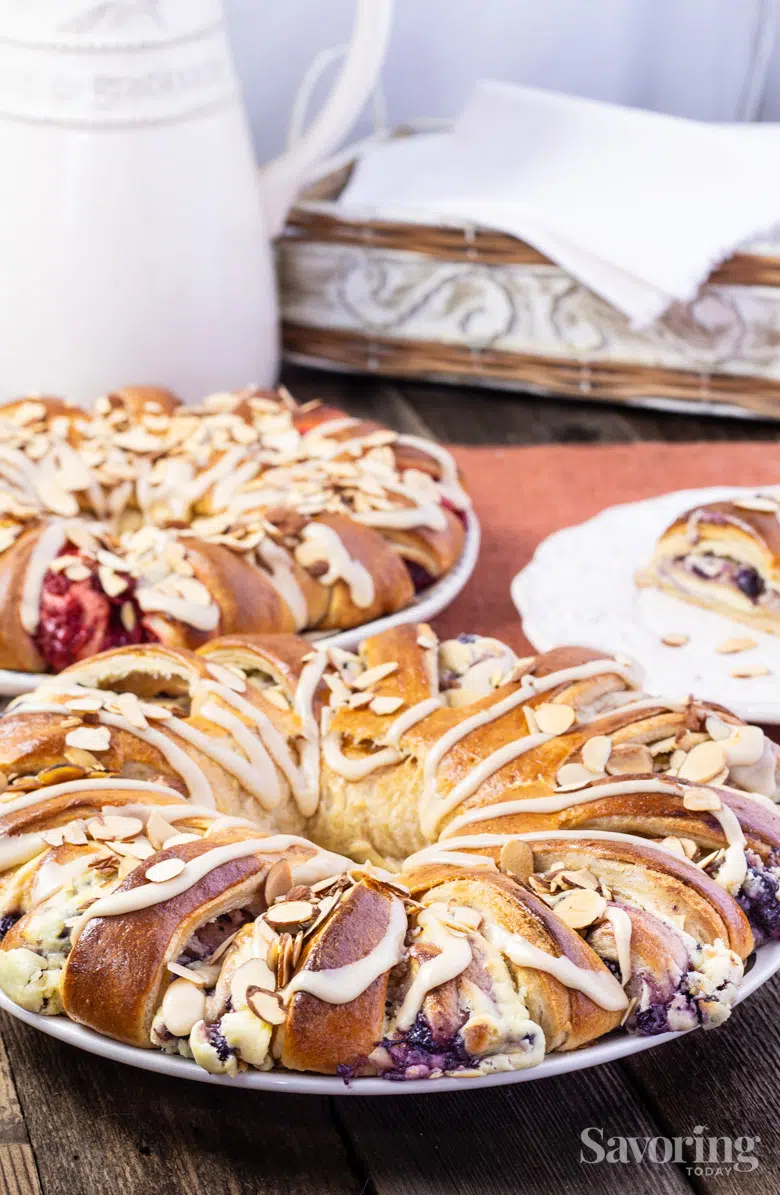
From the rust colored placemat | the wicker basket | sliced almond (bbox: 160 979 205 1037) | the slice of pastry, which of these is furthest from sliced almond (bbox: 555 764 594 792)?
the wicker basket

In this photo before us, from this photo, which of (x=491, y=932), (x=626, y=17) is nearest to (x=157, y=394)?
(x=491, y=932)

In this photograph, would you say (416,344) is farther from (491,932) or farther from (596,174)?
(491,932)

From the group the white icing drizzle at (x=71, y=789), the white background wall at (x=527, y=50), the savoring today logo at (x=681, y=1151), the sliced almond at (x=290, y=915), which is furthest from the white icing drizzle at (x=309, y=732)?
the white background wall at (x=527, y=50)

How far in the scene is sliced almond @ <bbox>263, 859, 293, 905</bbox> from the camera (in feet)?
3.11

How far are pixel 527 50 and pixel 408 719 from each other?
86.3 inches

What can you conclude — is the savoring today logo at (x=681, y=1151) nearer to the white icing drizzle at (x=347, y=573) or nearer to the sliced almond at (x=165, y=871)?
the sliced almond at (x=165, y=871)

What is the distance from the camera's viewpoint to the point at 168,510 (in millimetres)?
1630

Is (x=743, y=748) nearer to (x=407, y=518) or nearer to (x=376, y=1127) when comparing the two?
(x=376, y=1127)

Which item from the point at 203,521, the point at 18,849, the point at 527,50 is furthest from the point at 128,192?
the point at 527,50

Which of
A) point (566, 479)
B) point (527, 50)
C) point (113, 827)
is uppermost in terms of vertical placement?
point (527, 50)

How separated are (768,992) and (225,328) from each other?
1206 mm

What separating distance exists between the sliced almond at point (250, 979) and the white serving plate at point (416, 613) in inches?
19.9

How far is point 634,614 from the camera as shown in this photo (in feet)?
5.14

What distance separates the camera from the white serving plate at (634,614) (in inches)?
56.0
